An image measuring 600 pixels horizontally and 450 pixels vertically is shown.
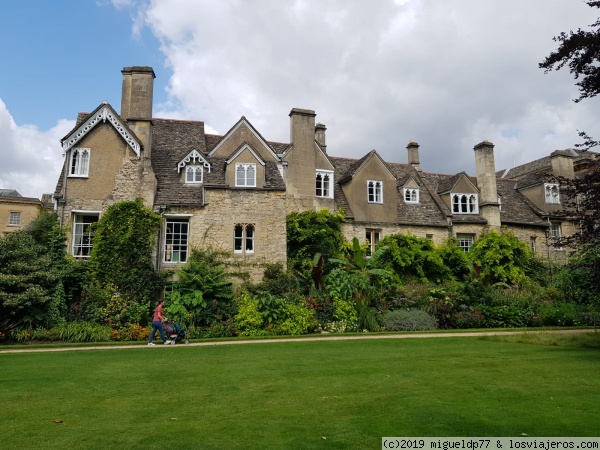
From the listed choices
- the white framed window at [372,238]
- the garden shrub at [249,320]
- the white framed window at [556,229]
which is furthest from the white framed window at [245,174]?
the white framed window at [556,229]

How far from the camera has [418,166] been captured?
37.9 meters

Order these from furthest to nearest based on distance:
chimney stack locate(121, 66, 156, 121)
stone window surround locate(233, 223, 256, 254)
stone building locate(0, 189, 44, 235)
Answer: stone building locate(0, 189, 44, 235) → chimney stack locate(121, 66, 156, 121) → stone window surround locate(233, 223, 256, 254)

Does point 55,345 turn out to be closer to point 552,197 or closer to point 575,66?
point 575,66

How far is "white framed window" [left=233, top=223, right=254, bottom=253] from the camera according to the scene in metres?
25.6

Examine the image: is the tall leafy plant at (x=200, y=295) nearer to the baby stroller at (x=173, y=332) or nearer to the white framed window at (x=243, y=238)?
the white framed window at (x=243, y=238)

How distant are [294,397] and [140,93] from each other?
879 inches

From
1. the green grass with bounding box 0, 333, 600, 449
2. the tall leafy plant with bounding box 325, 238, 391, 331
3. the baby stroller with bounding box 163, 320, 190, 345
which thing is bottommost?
the green grass with bounding box 0, 333, 600, 449

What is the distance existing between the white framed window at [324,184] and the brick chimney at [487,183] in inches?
445

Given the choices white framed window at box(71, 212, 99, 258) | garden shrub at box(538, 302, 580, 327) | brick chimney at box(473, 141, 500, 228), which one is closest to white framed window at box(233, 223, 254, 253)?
white framed window at box(71, 212, 99, 258)

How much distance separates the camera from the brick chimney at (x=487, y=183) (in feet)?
109

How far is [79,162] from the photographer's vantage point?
2452 cm

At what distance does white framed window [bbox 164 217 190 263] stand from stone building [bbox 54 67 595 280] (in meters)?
0.05

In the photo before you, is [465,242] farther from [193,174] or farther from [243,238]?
[193,174]

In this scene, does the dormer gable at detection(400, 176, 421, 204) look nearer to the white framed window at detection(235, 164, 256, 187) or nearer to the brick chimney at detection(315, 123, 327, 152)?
the brick chimney at detection(315, 123, 327, 152)
